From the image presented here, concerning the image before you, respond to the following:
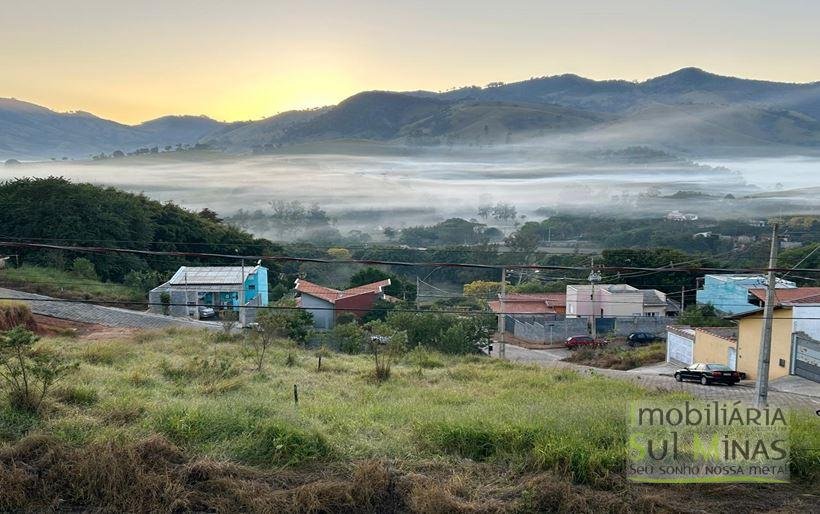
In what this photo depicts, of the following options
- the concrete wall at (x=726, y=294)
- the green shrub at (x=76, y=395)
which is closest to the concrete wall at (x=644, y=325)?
the concrete wall at (x=726, y=294)

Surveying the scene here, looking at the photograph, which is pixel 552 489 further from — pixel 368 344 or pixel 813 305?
pixel 813 305

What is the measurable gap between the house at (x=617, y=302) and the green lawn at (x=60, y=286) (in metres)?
20.3

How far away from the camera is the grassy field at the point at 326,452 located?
5723mm

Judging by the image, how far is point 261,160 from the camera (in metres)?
146

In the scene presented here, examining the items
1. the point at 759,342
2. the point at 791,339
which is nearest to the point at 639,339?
the point at 759,342

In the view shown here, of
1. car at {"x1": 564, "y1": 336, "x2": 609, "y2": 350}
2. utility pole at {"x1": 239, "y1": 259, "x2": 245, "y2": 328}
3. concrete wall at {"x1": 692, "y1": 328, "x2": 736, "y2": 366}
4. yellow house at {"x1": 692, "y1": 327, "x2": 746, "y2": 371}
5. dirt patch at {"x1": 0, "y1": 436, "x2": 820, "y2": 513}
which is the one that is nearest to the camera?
dirt patch at {"x1": 0, "y1": 436, "x2": 820, "y2": 513}

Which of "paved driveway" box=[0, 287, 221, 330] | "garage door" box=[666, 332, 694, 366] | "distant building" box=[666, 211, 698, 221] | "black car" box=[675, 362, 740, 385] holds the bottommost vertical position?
"distant building" box=[666, 211, 698, 221]

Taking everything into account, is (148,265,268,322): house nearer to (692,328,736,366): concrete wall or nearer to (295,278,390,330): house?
(295,278,390,330): house

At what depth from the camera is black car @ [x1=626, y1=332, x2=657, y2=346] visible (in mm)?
29547

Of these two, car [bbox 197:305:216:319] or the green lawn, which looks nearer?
the green lawn

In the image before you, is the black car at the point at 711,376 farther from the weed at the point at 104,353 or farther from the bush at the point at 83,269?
the bush at the point at 83,269

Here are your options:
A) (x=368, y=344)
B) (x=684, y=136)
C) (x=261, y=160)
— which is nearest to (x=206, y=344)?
(x=368, y=344)

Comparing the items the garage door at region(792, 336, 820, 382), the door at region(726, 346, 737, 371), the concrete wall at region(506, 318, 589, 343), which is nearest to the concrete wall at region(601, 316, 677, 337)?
the concrete wall at region(506, 318, 589, 343)

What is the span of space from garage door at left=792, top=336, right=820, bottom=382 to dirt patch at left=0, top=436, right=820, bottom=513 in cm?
1179
